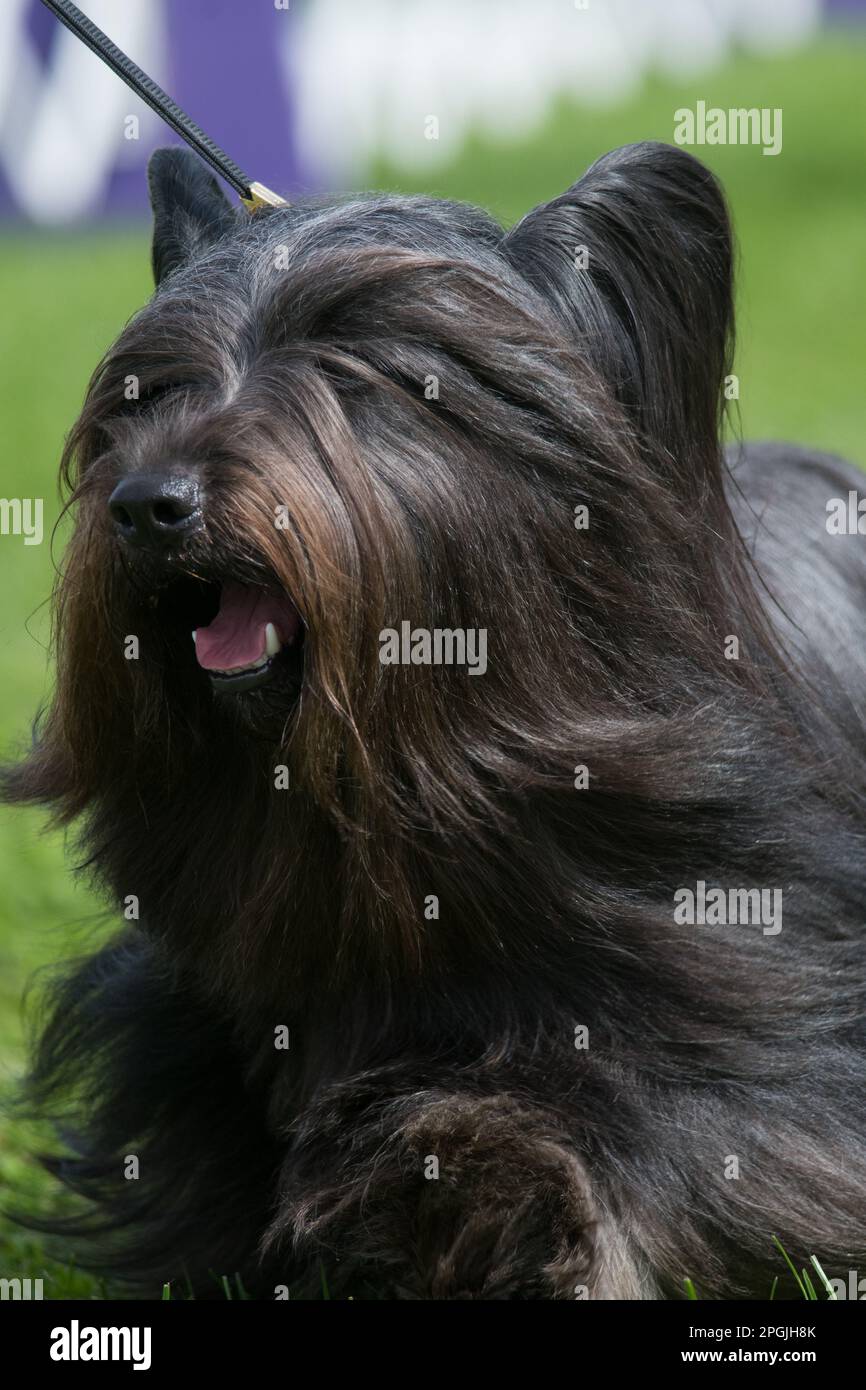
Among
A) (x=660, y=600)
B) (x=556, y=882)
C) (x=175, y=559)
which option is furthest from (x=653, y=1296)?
(x=175, y=559)

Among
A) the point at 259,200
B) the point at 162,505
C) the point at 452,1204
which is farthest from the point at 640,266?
the point at 452,1204

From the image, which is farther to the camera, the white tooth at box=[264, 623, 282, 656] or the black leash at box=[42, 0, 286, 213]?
the black leash at box=[42, 0, 286, 213]

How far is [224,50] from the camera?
643 inches

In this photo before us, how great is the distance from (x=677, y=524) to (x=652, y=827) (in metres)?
0.61

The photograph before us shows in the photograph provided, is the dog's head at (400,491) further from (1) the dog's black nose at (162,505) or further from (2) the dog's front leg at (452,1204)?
(2) the dog's front leg at (452,1204)

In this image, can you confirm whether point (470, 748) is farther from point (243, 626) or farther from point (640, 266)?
point (640, 266)

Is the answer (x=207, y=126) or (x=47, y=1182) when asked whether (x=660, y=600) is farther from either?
(x=207, y=126)

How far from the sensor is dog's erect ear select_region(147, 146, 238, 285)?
428 centimetres

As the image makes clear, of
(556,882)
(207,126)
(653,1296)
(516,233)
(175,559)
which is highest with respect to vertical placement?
(207,126)

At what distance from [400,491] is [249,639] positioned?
38cm

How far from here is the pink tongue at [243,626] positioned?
11.9 feet

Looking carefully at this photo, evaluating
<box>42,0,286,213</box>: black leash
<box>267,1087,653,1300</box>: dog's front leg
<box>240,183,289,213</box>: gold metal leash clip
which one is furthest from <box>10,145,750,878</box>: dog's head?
<box>267,1087,653,1300</box>: dog's front leg

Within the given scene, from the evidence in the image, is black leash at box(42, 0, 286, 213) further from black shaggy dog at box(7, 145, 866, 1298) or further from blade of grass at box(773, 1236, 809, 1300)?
blade of grass at box(773, 1236, 809, 1300)

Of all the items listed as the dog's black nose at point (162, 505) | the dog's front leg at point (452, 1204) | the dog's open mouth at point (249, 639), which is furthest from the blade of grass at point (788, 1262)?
the dog's black nose at point (162, 505)
